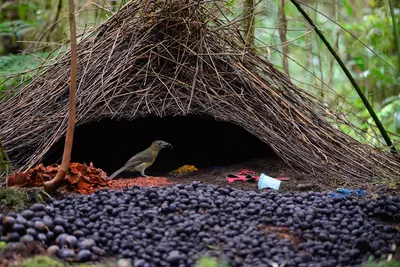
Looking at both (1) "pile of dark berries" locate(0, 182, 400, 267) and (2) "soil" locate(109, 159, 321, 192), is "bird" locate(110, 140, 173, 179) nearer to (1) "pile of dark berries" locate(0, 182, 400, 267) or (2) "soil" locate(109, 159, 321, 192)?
(2) "soil" locate(109, 159, 321, 192)

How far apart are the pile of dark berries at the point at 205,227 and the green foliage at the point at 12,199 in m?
0.14

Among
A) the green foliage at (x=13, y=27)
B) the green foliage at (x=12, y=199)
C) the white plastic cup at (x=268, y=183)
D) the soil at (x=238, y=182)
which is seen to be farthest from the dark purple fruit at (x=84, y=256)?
the green foliage at (x=13, y=27)

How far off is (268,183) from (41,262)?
209cm

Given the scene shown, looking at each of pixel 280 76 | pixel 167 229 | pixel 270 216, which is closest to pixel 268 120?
pixel 280 76

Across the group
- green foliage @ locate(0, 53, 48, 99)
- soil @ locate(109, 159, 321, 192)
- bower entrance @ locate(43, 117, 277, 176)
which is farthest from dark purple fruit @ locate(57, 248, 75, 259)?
green foliage @ locate(0, 53, 48, 99)

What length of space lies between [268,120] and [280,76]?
633 mm

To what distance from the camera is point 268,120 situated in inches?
208

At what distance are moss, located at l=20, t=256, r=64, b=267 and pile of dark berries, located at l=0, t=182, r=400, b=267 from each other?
175mm

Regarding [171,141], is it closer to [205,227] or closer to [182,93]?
[182,93]

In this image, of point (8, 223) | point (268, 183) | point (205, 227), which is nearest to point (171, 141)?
point (268, 183)

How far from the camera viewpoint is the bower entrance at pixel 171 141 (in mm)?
5727

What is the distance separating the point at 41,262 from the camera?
287cm

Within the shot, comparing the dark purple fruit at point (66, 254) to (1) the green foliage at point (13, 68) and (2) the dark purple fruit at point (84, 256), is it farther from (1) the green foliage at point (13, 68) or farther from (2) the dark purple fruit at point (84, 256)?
(1) the green foliage at point (13, 68)

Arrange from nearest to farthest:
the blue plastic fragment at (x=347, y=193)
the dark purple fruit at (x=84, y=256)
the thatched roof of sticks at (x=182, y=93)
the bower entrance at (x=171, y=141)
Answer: the dark purple fruit at (x=84, y=256) < the blue plastic fragment at (x=347, y=193) < the thatched roof of sticks at (x=182, y=93) < the bower entrance at (x=171, y=141)
